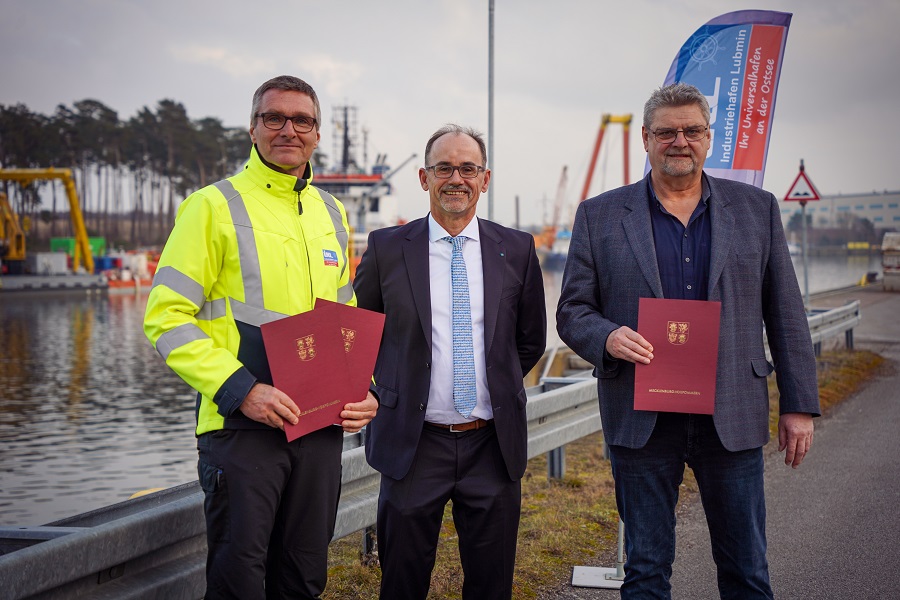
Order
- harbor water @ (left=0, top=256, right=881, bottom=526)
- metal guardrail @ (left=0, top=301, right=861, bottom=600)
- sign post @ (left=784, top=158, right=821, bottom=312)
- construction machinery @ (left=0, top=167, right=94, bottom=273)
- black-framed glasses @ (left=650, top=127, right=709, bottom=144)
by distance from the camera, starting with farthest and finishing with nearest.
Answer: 1. construction machinery @ (left=0, top=167, right=94, bottom=273)
2. sign post @ (left=784, top=158, right=821, bottom=312)
3. harbor water @ (left=0, top=256, right=881, bottom=526)
4. black-framed glasses @ (left=650, top=127, right=709, bottom=144)
5. metal guardrail @ (left=0, top=301, right=861, bottom=600)

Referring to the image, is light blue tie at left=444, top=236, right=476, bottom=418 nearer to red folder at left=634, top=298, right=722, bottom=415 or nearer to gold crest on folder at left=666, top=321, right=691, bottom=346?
red folder at left=634, top=298, right=722, bottom=415

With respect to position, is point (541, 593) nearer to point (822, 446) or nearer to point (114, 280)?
point (822, 446)

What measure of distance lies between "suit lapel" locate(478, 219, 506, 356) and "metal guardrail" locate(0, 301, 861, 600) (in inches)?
36.0

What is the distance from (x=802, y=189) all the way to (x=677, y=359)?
11285 mm

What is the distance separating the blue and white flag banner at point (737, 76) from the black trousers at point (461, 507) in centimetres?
331

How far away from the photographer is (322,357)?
9.13ft

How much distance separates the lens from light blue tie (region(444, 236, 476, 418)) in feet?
10.5

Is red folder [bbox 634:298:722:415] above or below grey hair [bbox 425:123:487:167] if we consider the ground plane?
below

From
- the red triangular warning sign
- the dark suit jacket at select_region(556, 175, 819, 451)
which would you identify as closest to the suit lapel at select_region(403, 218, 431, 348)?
the dark suit jacket at select_region(556, 175, 819, 451)

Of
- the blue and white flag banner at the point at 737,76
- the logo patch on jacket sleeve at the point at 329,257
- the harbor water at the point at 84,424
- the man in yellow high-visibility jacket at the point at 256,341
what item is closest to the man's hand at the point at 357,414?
the man in yellow high-visibility jacket at the point at 256,341

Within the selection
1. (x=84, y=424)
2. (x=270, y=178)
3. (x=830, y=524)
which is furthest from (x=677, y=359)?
(x=84, y=424)

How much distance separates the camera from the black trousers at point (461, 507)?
321 cm

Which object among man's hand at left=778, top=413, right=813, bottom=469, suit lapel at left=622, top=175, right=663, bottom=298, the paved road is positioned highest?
suit lapel at left=622, top=175, right=663, bottom=298

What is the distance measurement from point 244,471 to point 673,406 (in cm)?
154
